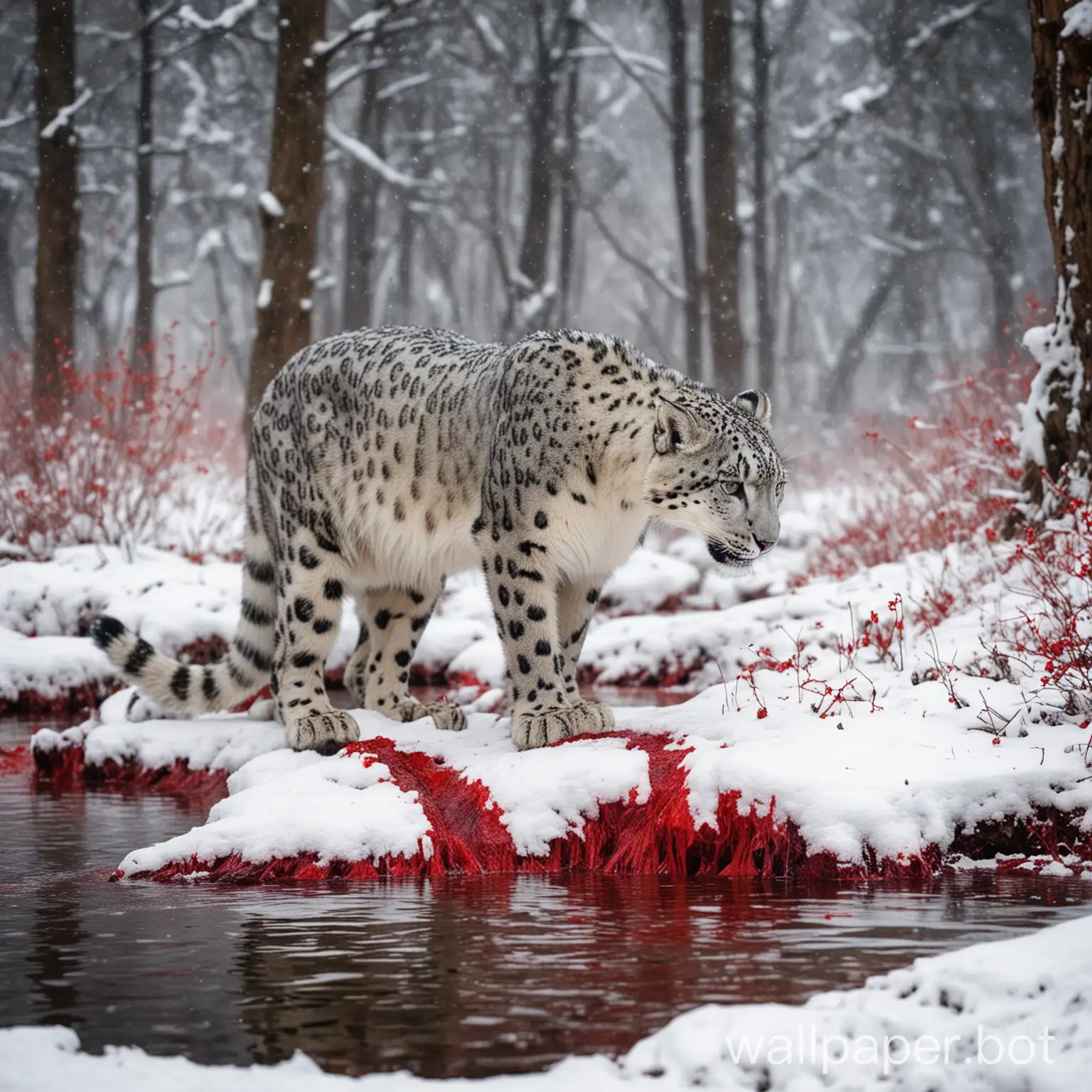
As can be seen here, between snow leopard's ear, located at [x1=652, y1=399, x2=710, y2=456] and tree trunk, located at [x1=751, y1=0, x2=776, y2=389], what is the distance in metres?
18.5

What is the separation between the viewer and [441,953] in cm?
407

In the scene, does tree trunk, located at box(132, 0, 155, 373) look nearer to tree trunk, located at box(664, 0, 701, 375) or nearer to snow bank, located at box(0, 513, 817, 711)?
tree trunk, located at box(664, 0, 701, 375)

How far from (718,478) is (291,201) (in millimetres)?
7914

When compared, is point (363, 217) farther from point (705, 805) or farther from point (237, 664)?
point (705, 805)

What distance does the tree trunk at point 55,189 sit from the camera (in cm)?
1830

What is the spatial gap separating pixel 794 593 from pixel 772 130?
26254 millimetres

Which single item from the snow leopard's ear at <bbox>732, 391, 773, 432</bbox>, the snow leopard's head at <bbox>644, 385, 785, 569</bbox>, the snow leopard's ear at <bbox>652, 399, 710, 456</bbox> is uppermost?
the snow leopard's ear at <bbox>732, 391, 773, 432</bbox>

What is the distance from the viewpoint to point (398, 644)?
7371mm

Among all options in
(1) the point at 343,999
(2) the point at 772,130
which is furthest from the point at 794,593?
(2) the point at 772,130

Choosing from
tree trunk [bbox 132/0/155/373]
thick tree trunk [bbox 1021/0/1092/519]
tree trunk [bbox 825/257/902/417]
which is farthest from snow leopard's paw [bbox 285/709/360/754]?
tree trunk [bbox 825/257/902/417]

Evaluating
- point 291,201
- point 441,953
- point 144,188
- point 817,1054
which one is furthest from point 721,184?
point 817,1054

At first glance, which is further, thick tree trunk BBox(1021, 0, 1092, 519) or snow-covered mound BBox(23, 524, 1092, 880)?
thick tree trunk BBox(1021, 0, 1092, 519)

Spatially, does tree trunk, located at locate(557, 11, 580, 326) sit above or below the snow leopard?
above

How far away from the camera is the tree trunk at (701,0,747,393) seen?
1794 cm
